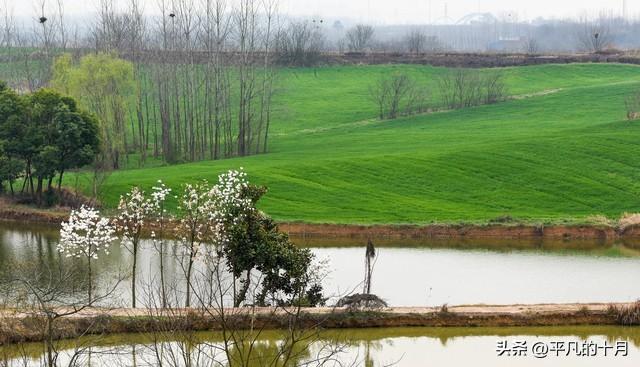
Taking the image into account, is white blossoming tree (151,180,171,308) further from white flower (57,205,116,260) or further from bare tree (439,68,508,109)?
bare tree (439,68,508,109)

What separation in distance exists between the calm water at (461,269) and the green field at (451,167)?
618 centimetres

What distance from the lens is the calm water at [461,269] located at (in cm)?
3781

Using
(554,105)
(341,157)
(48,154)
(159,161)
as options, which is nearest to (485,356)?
(48,154)

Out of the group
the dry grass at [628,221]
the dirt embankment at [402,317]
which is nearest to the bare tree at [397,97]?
the dry grass at [628,221]

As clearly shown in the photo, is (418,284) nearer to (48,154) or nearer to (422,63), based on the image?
(48,154)

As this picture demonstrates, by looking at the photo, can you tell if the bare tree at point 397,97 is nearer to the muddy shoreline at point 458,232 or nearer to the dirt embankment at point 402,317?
the muddy shoreline at point 458,232

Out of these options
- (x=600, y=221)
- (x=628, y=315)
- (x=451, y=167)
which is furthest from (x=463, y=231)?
(x=628, y=315)

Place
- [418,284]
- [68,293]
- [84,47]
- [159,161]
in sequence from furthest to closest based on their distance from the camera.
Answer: [84,47] → [159,161] → [418,284] → [68,293]

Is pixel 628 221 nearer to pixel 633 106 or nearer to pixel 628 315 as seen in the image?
pixel 628 315

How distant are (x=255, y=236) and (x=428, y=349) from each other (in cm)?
695

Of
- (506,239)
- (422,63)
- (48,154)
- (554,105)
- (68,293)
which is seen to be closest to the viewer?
(68,293)

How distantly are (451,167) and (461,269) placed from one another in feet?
78.2

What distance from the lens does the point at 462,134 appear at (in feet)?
266

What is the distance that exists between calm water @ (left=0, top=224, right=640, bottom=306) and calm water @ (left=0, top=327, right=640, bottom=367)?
404 centimetres
